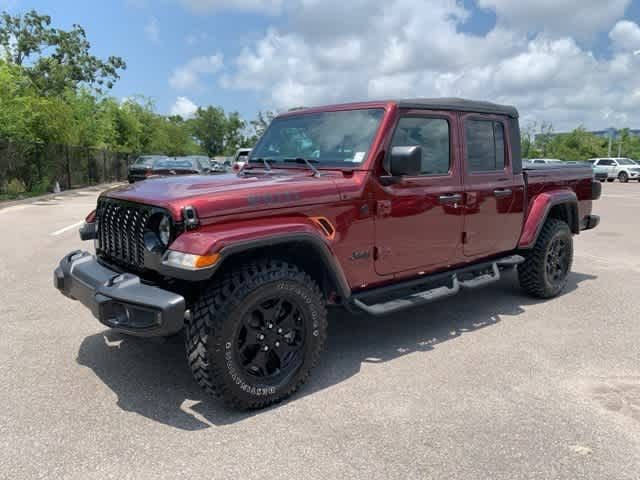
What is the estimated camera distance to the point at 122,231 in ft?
11.4

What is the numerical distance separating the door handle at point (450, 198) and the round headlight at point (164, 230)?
7.14ft

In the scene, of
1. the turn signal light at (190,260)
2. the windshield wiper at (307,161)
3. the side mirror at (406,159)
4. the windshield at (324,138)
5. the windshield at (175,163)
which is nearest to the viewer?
the turn signal light at (190,260)

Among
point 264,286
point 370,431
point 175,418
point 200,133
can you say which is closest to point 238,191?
point 264,286

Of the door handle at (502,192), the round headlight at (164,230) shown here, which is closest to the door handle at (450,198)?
the door handle at (502,192)

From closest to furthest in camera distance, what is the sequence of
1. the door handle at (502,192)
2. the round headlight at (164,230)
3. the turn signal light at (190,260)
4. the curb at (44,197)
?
1. the turn signal light at (190,260)
2. the round headlight at (164,230)
3. the door handle at (502,192)
4. the curb at (44,197)

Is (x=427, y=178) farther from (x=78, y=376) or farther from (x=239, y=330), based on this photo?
(x=78, y=376)

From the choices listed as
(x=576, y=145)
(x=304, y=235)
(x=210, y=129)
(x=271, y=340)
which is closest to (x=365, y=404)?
(x=271, y=340)

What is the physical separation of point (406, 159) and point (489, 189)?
56.5 inches

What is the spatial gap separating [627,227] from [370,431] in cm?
1115

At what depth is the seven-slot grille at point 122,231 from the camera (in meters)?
3.29

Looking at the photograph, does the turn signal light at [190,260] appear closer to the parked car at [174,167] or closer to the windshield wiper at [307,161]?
the windshield wiper at [307,161]

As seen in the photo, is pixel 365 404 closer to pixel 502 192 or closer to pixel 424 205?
pixel 424 205

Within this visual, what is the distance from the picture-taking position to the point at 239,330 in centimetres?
313

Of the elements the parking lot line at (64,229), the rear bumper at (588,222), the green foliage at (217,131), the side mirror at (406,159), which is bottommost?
the parking lot line at (64,229)
